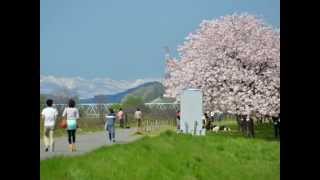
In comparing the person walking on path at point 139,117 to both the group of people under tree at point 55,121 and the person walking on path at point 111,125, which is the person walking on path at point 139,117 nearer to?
the person walking on path at point 111,125

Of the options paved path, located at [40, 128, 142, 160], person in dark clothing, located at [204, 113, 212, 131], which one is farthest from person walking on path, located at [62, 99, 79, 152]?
person in dark clothing, located at [204, 113, 212, 131]

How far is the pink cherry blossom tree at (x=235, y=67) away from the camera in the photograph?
45.1 feet

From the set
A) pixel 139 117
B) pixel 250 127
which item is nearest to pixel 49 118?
pixel 139 117

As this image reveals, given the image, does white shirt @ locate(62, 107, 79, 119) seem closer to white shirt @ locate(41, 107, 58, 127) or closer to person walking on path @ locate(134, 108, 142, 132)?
white shirt @ locate(41, 107, 58, 127)

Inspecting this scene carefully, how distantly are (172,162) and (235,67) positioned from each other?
794 centimetres

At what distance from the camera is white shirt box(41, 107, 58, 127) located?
6109 mm

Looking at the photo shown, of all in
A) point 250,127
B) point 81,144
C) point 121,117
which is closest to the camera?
point 81,144

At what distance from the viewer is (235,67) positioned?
13.8m

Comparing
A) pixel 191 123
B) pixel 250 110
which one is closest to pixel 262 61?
pixel 250 110

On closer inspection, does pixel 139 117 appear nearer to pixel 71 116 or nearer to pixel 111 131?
pixel 111 131

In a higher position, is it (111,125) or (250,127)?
(111,125)

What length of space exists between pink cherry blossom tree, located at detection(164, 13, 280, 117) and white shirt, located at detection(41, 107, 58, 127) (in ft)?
26.2

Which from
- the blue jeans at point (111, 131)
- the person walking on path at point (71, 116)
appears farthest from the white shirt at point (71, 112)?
the blue jeans at point (111, 131)
